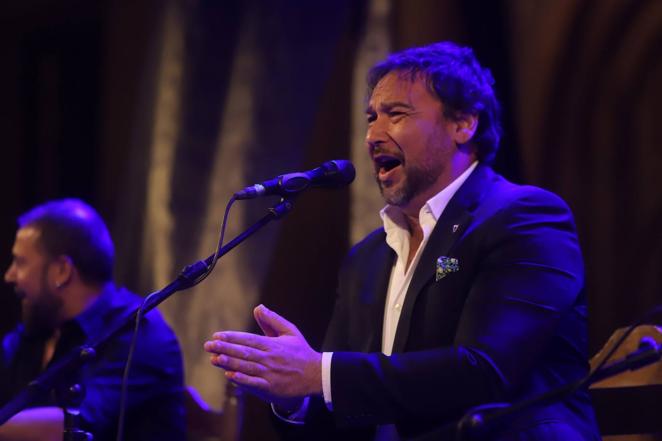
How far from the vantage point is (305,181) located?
2432 mm

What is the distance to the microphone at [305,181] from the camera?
238 cm

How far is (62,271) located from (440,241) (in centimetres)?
170

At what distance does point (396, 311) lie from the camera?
2.74m

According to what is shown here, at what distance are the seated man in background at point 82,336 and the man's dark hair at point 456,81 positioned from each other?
1.26m

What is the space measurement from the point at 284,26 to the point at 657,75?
2.12 meters

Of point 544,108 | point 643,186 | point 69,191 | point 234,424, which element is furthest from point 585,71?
point 69,191

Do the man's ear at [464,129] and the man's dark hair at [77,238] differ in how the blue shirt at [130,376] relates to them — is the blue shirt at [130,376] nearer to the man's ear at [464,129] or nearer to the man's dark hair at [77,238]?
the man's dark hair at [77,238]

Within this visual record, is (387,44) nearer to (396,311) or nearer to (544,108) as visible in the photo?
(544,108)

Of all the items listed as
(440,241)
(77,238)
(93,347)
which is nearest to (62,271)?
(77,238)

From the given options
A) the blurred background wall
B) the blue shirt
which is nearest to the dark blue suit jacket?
the blue shirt

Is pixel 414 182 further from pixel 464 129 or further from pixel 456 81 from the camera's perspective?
pixel 456 81

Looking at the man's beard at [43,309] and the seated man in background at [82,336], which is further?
the man's beard at [43,309]

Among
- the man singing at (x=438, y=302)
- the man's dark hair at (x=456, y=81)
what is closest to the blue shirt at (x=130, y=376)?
the man singing at (x=438, y=302)

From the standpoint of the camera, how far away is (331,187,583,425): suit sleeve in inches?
88.9
